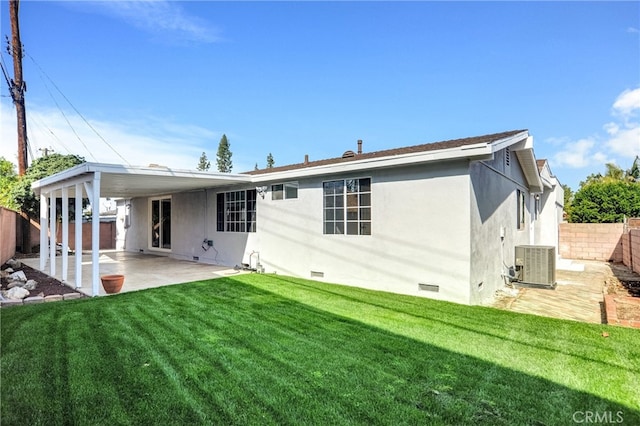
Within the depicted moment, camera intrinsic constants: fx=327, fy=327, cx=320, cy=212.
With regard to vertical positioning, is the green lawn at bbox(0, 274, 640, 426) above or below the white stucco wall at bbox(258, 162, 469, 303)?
below

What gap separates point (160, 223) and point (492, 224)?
14.2 m

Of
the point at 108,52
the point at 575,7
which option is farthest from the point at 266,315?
the point at 108,52

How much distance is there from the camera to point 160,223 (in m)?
15.7

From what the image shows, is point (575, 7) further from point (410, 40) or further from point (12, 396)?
point (12, 396)

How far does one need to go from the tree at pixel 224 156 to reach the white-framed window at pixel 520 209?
154 feet

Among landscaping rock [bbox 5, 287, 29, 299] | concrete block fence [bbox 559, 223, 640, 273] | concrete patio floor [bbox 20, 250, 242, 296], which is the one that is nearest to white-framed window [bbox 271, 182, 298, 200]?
concrete patio floor [bbox 20, 250, 242, 296]

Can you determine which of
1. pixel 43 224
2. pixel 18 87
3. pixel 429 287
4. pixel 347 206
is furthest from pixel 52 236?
pixel 18 87

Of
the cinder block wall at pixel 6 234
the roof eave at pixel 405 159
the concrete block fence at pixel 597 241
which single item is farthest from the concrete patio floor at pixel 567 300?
the cinder block wall at pixel 6 234

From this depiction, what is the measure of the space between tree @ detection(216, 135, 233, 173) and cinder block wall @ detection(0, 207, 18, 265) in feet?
129

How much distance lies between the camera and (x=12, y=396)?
2871mm

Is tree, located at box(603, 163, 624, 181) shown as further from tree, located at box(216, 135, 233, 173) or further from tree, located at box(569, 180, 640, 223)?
tree, located at box(216, 135, 233, 173)

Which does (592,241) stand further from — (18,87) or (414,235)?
(18,87)

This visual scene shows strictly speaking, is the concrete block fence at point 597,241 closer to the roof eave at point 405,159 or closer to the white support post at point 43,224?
the roof eave at point 405,159

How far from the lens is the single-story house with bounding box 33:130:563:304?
651 cm
